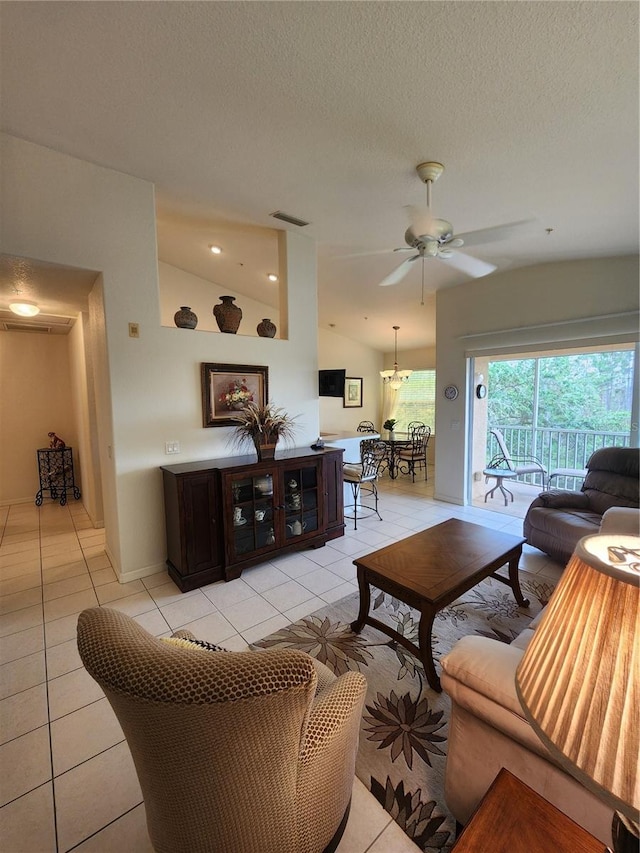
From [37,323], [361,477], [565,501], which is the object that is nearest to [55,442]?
[37,323]

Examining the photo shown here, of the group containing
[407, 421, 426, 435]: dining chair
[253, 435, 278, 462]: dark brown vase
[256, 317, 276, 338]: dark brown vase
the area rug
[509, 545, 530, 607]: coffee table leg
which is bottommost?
the area rug

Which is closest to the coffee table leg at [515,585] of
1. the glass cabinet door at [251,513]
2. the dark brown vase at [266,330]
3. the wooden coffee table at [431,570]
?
the wooden coffee table at [431,570]

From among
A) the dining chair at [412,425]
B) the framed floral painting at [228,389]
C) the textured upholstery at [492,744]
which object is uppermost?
the framed floral painting at [228,389]

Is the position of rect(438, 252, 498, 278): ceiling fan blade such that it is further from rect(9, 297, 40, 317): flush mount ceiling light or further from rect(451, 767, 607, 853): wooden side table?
rect(9, 297, 40, 317): flush mount ceiling light

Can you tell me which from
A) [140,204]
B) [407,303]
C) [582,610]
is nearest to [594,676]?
[582,610]

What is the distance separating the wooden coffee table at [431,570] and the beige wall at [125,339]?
2007mm

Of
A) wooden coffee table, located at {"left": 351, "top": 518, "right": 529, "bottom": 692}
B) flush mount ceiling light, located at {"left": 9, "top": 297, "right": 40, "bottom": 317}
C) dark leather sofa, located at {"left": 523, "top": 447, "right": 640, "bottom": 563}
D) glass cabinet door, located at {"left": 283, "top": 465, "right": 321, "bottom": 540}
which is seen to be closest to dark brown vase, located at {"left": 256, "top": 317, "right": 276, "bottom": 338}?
glass cabinet door, located at {"left": 283, "top": 465, "right": 321, "bottom": 540}

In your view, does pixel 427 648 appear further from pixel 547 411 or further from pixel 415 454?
pixel 547 411

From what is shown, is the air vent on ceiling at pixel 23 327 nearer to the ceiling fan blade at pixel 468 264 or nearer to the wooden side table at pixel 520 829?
the ceiling fan blade at pixel 468 264

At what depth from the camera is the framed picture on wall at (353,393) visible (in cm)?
812

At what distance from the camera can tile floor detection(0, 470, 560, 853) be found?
1.32m

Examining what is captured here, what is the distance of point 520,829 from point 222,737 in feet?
2.36

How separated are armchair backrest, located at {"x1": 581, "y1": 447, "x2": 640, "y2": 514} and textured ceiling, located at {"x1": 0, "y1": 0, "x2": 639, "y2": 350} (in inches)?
79.0

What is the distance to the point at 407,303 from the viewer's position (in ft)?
18.8
